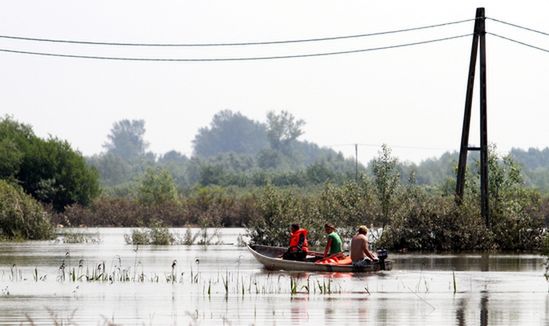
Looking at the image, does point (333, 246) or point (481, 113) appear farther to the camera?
point (481, 113)

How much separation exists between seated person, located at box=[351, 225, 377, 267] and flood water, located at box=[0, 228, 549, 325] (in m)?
0.60

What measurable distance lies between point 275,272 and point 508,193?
17.9m

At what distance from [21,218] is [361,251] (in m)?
30.3

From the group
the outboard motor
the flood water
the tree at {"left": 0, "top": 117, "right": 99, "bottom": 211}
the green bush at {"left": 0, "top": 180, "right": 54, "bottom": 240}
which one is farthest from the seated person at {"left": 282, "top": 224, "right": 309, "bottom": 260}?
the tree at {"left": 0, "top": 117, "right": 99, "bottom": 211}

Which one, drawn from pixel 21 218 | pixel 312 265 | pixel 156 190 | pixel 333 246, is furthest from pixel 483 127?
pixel 156 190

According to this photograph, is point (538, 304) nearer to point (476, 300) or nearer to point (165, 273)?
point (476, 300)

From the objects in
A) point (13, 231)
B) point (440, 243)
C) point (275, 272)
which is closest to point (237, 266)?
point (275, 272)

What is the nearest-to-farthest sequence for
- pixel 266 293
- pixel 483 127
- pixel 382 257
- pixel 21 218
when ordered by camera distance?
pixel 266 293
pixel 382 257
pixel 483 127
pixel 21 218

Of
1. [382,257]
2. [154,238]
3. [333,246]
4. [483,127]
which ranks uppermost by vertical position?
[483,127]

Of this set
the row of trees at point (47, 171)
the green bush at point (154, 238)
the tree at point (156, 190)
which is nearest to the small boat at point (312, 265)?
the green bush at point (154, 238)

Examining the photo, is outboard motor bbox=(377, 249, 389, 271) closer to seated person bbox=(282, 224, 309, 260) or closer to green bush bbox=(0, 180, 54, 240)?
seated person bbox=(282, 224, 309, 260)

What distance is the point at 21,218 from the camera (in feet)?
221

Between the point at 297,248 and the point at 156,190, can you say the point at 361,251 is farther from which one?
the point at 156,190

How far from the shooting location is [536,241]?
55.8 m
